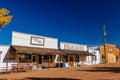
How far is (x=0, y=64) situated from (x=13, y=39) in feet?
14.5

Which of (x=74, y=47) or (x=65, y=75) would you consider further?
(x=74, y=47)

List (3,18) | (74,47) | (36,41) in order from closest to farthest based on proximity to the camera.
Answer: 1. (3,18)
2. (36,41)
3. (74,47)

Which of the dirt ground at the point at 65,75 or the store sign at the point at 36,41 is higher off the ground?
the store sign at the point at 36,41

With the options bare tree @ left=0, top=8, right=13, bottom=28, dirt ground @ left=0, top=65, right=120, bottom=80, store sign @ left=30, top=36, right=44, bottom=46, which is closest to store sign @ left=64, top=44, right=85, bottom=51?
store sign @ left=30, top=36, right=44, bottom=46

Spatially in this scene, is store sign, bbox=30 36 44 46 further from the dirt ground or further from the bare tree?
the bare tree

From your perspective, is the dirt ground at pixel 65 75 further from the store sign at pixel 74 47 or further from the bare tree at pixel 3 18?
the store sign at pixel 74 47

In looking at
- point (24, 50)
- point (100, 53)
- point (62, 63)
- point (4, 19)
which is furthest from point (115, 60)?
point (4, 19)

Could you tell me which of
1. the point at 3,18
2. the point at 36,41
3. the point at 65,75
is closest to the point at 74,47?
the point at 36,41

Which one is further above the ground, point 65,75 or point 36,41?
point 36,41

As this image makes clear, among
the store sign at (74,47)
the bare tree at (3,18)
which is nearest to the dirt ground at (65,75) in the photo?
the bare tree at (3,18)

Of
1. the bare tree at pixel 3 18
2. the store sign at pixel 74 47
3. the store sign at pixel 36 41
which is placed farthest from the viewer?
the store sign at pixel 74 47

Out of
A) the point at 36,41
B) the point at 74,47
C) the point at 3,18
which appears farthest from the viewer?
the point at 74,47

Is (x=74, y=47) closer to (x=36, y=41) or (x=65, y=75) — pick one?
(x=36, y=41)

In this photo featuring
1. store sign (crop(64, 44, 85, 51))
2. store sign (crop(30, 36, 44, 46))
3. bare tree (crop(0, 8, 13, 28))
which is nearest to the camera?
bare tree (crop(0, 8, 13, 28))
